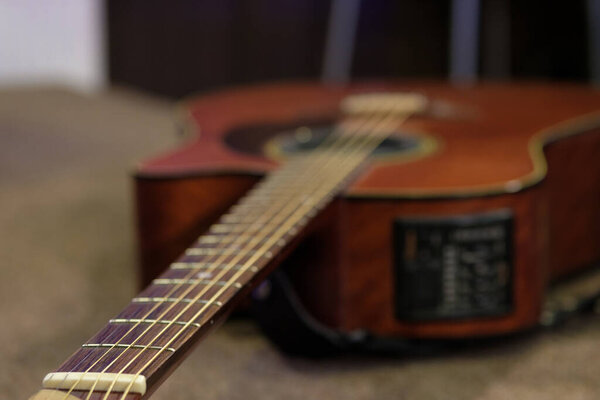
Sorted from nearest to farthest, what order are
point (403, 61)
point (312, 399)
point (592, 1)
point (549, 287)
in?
point (312, 399) < point (549, 287) < point (592, 1) < point (403, 61)

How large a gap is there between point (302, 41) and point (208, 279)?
205 cm

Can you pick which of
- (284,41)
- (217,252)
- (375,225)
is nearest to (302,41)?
(284,41)

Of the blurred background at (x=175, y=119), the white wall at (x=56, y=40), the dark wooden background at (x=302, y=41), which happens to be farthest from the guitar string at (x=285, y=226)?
the white wall at (x=56, y=40)

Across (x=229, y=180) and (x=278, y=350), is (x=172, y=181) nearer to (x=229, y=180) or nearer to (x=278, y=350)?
(x=229, y=180)

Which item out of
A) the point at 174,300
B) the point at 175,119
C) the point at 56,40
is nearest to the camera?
the point at 174,300

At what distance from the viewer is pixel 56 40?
3629mm

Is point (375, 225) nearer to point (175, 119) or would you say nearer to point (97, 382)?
point (97, 382)

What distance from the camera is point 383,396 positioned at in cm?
79

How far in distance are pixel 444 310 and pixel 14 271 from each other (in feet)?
2.12

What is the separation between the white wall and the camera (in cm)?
356

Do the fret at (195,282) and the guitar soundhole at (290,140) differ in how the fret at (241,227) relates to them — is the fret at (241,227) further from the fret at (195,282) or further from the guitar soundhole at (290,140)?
the guitar soundhole at (290,140)

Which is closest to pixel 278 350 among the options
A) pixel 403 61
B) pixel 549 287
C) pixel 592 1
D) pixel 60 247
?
pixel 549 287

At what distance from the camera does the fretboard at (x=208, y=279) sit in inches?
18.6

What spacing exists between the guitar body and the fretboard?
3 centimetres
